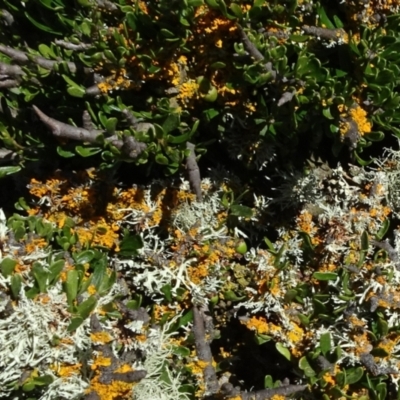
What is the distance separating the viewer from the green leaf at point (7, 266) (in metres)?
1.55

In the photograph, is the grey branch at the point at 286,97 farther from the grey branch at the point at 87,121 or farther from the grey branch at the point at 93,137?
the grey branch at the point at 87,121

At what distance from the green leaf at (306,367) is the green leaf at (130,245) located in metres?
0.63

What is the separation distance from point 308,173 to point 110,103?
0.71 m

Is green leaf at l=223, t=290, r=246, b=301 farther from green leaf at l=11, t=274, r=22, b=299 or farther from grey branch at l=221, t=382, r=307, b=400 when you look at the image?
green leaf at l=11, t=274, r=22, b=299

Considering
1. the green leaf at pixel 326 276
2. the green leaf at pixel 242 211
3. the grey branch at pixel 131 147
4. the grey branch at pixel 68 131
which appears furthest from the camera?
the green leaf at pixel 242 211

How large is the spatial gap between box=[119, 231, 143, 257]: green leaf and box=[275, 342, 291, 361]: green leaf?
55 cm

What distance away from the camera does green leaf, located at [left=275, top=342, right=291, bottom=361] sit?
6.19 ft

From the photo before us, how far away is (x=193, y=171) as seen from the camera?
1908 millimetres

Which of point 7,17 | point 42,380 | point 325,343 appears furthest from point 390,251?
point 7,17

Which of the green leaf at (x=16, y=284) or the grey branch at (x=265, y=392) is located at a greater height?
the green leaf at (x=16, y=284)

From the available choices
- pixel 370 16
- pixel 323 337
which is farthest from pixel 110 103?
pixel 323 337

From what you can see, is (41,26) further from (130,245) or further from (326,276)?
(326,276)

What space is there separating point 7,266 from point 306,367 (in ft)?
3.12

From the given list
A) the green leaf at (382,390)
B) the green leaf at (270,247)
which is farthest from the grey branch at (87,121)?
the green leaf at (382,390)
